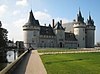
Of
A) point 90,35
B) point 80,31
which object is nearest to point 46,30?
point 80,31

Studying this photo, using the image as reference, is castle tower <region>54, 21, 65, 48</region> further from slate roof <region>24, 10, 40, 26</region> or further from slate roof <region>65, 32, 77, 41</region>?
slate roof <region>24, 10, 40, 26</region>

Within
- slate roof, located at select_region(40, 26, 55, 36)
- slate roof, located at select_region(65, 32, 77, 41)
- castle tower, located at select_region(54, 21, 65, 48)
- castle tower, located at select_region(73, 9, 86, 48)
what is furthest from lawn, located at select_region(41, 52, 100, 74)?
castle tower, located at select_region(73, 9, 86, 48)

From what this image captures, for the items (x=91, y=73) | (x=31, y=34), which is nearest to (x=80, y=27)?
(x=31, y=34)

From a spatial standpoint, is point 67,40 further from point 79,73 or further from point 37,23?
point 79,73

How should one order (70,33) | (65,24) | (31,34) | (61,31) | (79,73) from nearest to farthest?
(79,73) → (31,34) → (61,31) → (70,33) → (65,24)

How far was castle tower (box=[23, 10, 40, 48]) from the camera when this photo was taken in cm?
7769

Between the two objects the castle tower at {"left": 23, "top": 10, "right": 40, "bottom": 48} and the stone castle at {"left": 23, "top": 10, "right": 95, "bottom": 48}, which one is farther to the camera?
the stone castle at {"left": 23, "top": 10, "right": 95, "bottom": 48}

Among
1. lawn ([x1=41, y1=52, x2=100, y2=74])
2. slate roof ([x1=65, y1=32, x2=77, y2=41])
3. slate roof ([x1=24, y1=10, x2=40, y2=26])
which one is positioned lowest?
lawn ([x1=41, y1=52, x2=100, y2=74])

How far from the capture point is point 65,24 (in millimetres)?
99188

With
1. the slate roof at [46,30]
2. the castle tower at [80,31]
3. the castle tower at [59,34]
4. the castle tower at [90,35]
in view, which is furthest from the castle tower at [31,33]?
the castle tower at [90,35]

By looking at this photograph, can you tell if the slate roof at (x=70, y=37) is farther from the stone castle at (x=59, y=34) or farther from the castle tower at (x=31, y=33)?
the castle tower at (x=31, y=33)

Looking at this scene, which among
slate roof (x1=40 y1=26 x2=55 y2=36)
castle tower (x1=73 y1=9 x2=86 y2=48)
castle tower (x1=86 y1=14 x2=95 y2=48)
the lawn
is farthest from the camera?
castle tower (x1=86 y1=14 x2=95 y2=48)

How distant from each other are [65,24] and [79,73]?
88028mm

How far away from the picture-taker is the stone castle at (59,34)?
7831 cm
